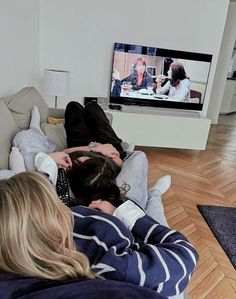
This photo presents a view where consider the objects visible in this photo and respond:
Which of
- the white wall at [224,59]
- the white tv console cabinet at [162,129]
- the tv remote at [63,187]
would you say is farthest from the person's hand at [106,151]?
the white wall at [224,59]

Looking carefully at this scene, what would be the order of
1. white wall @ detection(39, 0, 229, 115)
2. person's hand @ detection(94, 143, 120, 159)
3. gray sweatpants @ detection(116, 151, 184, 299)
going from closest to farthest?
gray sweatpants @ detection(116, 151, 184, 299) → person's hand @ detection(94, 143, 120, 159) → white wall @ detection(39, 0, 229, 115)

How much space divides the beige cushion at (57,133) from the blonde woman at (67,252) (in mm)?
1168

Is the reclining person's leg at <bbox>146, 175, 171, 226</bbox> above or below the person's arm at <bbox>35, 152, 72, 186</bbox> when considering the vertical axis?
below

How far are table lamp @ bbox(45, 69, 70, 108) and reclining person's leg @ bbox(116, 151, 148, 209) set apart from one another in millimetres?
1346

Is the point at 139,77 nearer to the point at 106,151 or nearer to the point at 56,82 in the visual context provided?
the point at 56,82

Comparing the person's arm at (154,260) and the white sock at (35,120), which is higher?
the white sock at (35,120)

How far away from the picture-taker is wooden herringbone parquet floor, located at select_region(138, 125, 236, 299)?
1525 millimetres

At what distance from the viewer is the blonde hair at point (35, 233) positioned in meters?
0.55

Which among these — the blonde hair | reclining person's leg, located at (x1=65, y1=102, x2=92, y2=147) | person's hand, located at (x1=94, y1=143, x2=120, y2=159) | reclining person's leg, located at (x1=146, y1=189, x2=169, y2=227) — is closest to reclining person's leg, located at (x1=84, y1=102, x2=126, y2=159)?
reclining person's leg, located at (x1=65, y1=102, x2=92, y2=147)

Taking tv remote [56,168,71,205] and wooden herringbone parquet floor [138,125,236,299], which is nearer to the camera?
tv remote [56,168,71,205]

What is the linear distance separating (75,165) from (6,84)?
126cm

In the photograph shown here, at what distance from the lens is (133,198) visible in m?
1.35

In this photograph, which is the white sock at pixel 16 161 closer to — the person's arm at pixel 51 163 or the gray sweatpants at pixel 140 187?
the person's arm at pixel 51 163

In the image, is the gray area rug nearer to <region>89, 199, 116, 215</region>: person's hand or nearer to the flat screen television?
<region>89, 199, 116, 215</region>: person's hand
